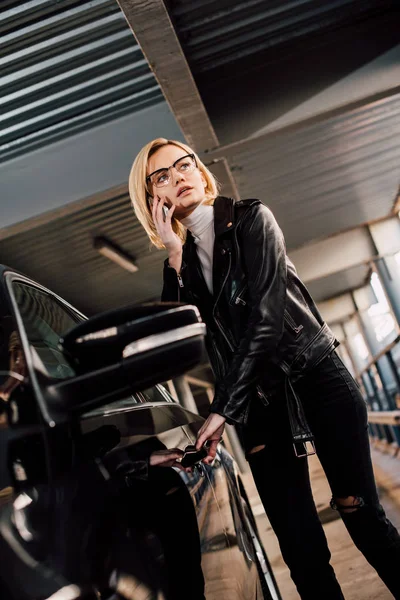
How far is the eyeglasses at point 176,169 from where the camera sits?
2320 millimetres

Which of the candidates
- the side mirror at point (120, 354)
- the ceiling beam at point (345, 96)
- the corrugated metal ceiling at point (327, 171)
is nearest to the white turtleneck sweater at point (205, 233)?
the side mirror at point (120, 354)

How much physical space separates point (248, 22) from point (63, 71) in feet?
5.49

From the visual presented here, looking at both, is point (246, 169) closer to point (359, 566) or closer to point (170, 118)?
point (170, 118)

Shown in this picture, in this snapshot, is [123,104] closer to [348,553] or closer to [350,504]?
[348,553]

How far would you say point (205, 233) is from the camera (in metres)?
2.22

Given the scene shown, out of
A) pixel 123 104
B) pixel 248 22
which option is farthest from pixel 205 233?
pixel 123 104

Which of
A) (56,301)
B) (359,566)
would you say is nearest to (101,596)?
(56,301)

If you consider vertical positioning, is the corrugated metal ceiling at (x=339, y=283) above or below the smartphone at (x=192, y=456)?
above

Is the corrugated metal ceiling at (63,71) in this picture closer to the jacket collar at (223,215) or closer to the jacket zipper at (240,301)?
the jacket collar at (223,215)

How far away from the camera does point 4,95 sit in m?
5.44

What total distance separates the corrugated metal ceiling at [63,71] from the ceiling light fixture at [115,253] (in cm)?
308

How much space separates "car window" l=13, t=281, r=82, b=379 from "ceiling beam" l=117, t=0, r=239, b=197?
2.69 m

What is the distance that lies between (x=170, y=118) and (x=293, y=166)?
3390 millimetres

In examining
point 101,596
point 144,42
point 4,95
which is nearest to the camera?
point 101,596
